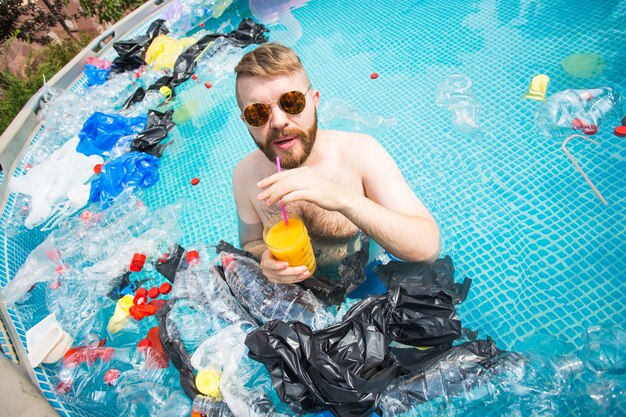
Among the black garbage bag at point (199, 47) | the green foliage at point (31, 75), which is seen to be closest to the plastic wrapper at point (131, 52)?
the black garbage bag at point (199, 47)

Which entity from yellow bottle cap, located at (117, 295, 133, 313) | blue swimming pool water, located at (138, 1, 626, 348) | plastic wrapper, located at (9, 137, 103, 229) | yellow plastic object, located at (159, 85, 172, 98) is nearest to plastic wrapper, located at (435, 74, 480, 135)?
blue swimming pool water, located at (138, 1, 626, 348)

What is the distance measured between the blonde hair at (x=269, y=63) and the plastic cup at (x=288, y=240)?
0.88m

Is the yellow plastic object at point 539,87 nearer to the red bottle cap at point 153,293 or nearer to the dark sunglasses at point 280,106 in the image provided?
the dark sunglasses at point 280,106

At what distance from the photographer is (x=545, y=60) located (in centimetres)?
392

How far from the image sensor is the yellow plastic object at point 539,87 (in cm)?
357

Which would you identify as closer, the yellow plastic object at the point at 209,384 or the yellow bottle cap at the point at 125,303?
the yellow plastic object at the point at 209,384

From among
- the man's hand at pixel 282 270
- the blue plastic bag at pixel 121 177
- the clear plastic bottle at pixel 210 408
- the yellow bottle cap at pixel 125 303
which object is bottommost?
the clear plastic bottle at pixel 210 408

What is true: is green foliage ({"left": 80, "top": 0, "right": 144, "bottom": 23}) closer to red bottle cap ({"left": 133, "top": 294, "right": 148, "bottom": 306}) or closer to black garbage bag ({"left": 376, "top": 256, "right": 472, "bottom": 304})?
red bottle cap ({"left": 133, "top": 294, "right": 148, "bottom": 306})

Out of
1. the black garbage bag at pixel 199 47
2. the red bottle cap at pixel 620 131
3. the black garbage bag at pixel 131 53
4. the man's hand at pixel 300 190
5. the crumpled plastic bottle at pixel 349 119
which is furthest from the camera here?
the black garbage bag at pixel 131 53

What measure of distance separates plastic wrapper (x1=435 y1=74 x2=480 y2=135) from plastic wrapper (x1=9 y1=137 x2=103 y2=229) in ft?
15.0

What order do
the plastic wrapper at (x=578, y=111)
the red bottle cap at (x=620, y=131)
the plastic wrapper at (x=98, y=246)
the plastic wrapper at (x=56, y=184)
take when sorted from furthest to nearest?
the plastic wrapper at (x=56, y=184) → the plastic wrapper at (x=98, y=246) → the plastic wrapper at (x=578, y=111) → the red bottle cap at (x=620, y=131)

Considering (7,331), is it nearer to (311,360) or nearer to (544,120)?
(311,360)

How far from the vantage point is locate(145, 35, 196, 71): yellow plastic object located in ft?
20.0

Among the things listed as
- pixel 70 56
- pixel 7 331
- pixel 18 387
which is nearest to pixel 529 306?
pixel 18 387
